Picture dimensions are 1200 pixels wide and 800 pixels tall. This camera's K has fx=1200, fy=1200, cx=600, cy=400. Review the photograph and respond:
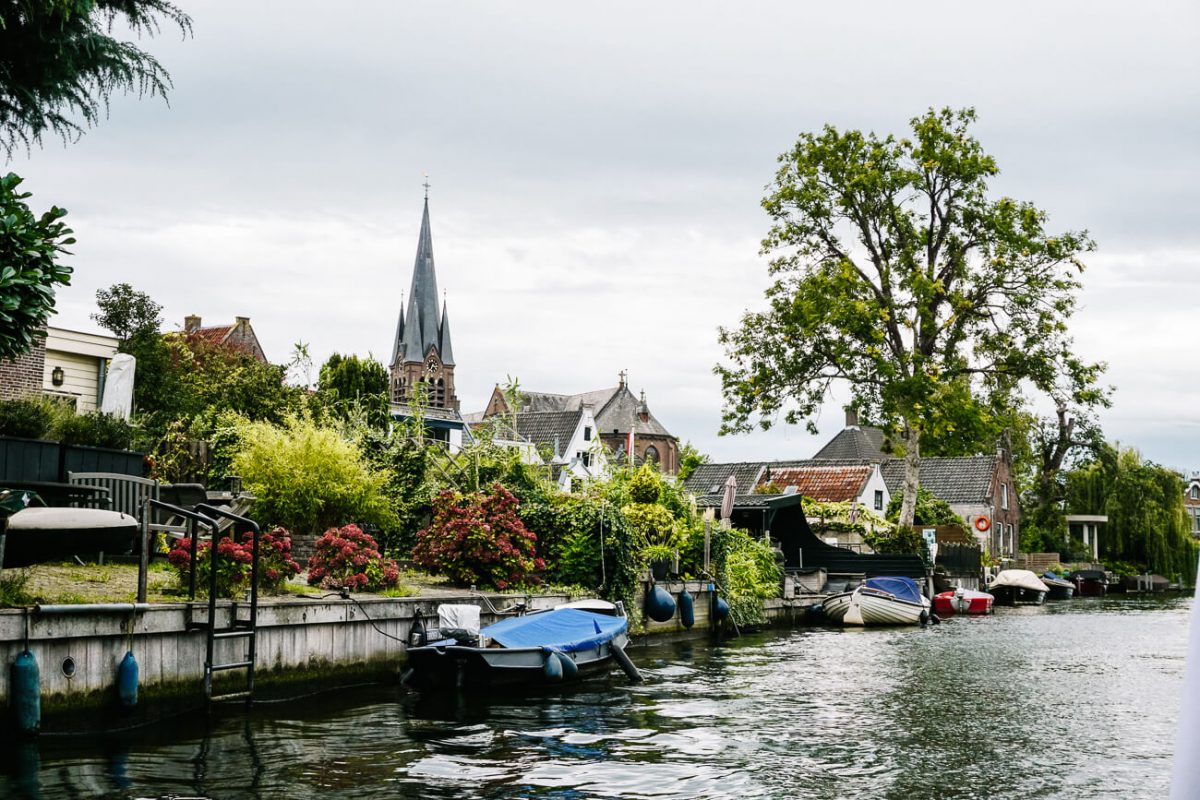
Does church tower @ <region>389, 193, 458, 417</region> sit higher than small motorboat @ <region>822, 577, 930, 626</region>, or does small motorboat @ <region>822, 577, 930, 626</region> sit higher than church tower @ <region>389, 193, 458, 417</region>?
church tower @ <region>389, 193, 458, 417</region>

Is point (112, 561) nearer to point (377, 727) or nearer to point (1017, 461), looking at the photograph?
point (377, 727)

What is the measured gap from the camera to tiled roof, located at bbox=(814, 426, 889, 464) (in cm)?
8900

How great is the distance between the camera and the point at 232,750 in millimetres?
11445

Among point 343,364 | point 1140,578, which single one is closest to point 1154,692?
point 343,364

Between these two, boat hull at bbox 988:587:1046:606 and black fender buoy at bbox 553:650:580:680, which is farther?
boat hull at bbox 988:587:1046:606

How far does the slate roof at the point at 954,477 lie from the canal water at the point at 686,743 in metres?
46.8

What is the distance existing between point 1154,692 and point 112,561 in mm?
15643

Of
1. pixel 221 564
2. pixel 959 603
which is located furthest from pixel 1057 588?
pixel 221 564

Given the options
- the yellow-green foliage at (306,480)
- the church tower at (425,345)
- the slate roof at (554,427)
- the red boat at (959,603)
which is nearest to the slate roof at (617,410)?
the church tower at (425,345)

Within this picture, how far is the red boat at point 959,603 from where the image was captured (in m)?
40.9

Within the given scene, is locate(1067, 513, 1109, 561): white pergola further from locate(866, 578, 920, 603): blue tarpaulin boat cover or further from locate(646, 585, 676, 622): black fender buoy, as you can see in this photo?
locate(646, 585, 676, 622): black fender buoy

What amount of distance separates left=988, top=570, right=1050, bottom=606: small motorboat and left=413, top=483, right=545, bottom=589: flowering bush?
34643 mm

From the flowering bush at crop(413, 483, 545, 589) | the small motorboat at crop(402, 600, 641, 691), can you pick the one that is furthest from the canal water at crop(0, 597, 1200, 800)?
the flowering bush at crop(413, 483, 545, 589)

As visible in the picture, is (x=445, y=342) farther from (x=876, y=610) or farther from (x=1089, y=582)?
(x=876, y=610)
